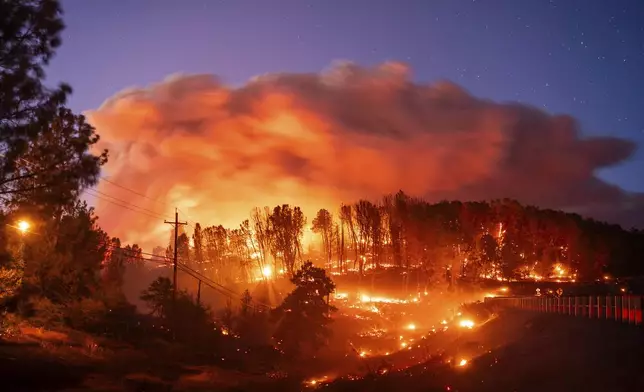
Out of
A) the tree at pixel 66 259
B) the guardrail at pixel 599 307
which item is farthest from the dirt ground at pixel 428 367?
the tree at pixel 66 259

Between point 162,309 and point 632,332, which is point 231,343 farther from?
point 632,332

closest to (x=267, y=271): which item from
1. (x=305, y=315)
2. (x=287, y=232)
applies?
(x=287, y=232)

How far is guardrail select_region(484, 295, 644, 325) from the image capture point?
89.4ft

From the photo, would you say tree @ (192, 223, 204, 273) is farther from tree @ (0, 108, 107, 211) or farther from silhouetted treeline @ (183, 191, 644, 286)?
tree @ (0, 108, 107, 211)

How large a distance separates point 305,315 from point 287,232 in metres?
52.1

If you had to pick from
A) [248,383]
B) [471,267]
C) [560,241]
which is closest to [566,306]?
[248,383]

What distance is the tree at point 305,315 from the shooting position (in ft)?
207

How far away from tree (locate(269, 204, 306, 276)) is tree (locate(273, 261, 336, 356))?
161ft

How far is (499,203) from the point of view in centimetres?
11956

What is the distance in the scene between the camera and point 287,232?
11581 centimetres

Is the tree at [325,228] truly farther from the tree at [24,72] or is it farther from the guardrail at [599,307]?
the tree at [24,72]

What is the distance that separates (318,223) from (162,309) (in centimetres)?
6685

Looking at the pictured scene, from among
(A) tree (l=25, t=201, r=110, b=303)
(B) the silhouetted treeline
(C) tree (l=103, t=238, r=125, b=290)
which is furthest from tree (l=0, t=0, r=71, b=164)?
(B) the silhouetted treeline

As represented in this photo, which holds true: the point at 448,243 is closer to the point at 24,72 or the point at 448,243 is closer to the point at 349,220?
the point at 349,220
